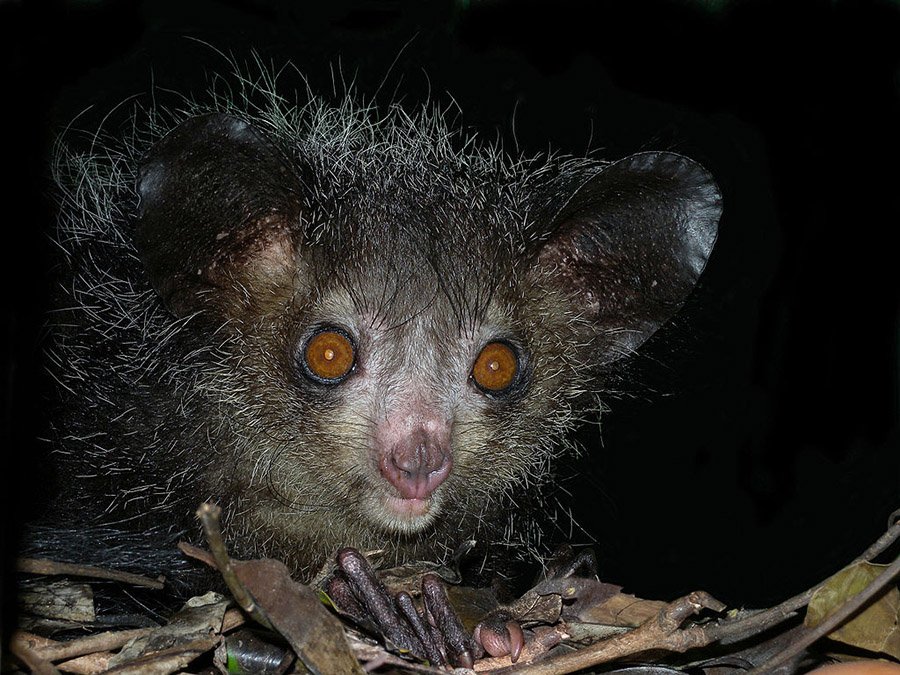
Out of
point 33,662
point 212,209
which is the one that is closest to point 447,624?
point 33,662

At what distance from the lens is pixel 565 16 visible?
166 inches

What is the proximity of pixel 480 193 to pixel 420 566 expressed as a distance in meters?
Answer: 1.59

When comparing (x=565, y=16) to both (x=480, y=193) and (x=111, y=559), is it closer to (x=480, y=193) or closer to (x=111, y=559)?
(x=480, y=193)

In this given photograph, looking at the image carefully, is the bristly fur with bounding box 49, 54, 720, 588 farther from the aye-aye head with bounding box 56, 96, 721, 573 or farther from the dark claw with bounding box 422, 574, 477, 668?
the dark claw with bounding box 422, 574, 477, 668

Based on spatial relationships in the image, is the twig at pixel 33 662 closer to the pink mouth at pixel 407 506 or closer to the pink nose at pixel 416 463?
the pink nose at pixel 416 463

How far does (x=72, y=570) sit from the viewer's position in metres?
2.87

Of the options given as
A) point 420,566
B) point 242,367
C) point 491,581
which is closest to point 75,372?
point 242,367

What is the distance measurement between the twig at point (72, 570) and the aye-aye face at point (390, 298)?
0.82 m

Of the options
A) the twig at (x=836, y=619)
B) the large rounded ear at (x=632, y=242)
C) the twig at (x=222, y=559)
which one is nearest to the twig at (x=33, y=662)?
the twig at (x=222, y=559)

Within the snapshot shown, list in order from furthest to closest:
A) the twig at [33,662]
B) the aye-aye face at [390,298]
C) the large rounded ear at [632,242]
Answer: the large rounded ear at [632,242] → the aye-aye face at [390,298] → the twig at [33,662]

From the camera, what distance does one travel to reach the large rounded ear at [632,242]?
3.97 meters

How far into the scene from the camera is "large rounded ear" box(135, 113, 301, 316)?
332 centimetres

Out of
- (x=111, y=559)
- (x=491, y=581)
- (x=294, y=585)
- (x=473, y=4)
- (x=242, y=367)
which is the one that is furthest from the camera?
(x=491, y=581)

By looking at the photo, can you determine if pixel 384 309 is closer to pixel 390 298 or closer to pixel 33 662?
pixel 390 298
